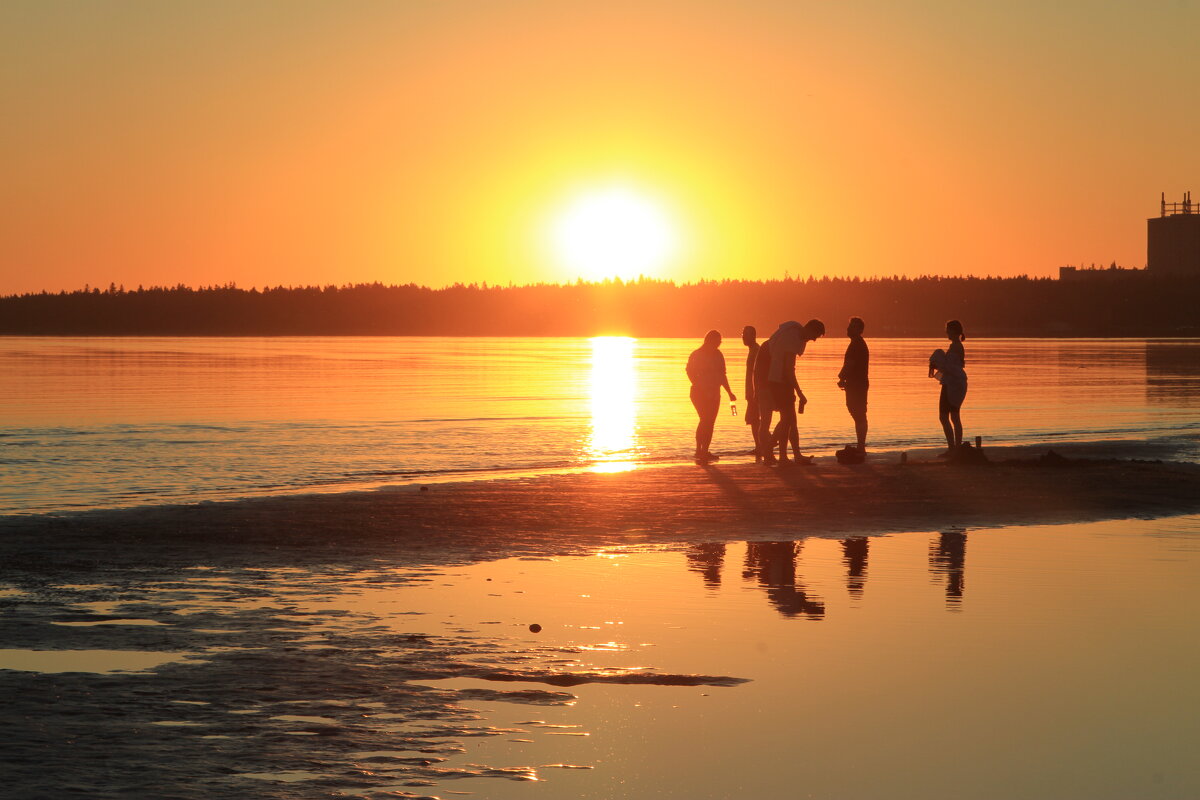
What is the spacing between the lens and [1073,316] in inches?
7219

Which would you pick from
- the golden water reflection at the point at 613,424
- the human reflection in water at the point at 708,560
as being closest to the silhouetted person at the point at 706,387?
the golden water reflection at the point at 613,424

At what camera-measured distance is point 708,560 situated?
12.2 metres

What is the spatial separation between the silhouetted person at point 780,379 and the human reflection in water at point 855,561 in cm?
650

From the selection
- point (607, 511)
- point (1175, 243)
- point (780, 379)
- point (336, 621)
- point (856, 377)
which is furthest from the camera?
point (1175, 243)

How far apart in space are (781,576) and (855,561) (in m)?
1.06

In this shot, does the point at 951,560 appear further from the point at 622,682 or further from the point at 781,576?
the point at 622,682

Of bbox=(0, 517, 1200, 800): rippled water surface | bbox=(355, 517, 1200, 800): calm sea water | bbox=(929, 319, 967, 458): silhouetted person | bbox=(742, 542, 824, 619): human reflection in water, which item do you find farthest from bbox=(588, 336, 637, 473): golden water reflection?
bbox=(0, 517, 1200, 800): rippled water surface

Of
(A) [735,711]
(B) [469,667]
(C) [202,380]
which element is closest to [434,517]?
(B) [469,667]

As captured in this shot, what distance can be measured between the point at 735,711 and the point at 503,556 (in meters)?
5.62

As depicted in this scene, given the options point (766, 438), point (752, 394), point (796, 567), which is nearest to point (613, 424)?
point (752, 394)

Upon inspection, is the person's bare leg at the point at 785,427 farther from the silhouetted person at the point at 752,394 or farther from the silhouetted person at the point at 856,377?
the silhouetted person at the point at 856,377

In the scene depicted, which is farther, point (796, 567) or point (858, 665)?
point (796, 567)

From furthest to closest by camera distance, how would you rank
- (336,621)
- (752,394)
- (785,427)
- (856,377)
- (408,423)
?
(408,423) → (752,394) → (785,427) → (856,377) → (336,621)

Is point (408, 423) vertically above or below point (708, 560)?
below
